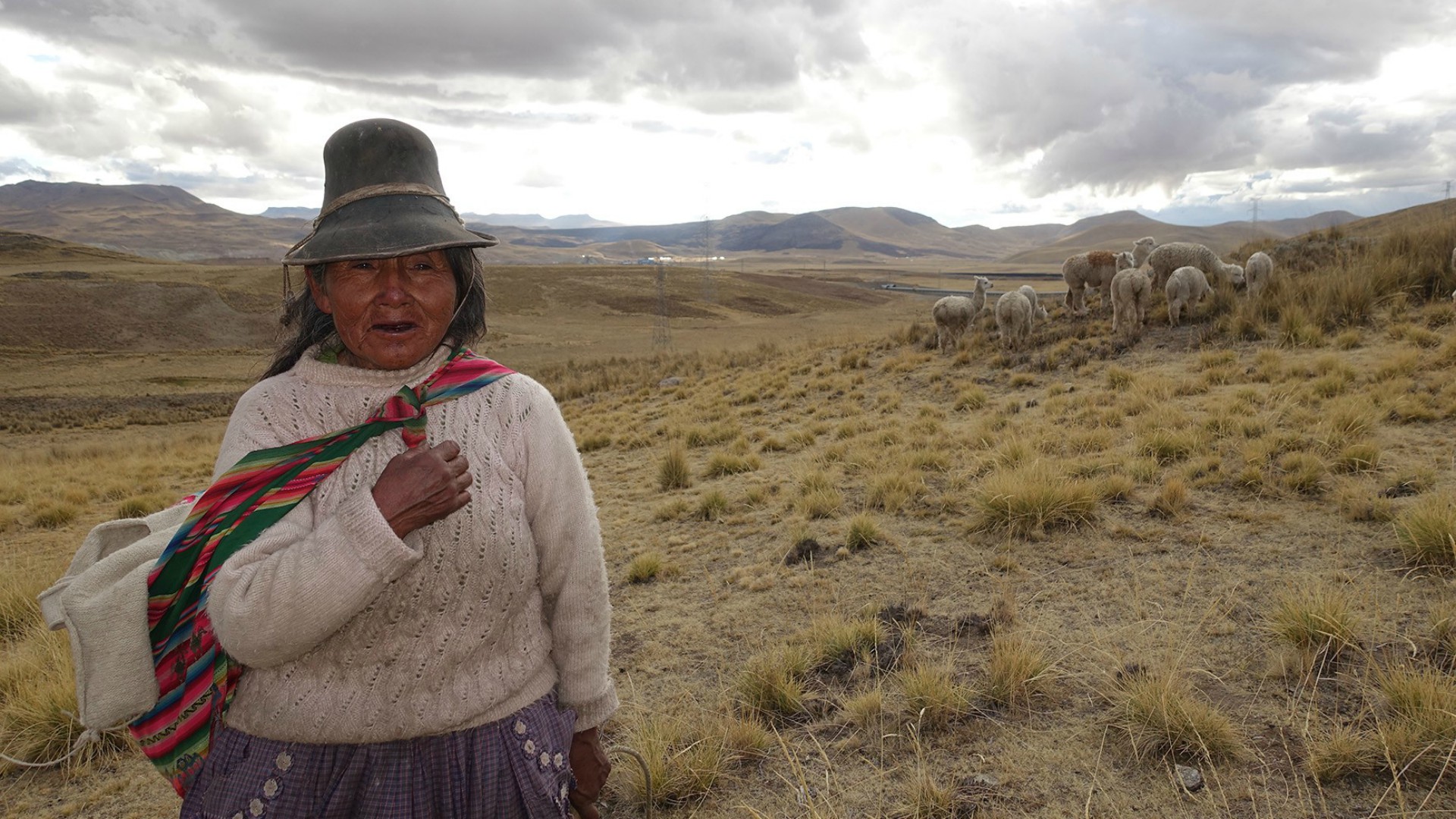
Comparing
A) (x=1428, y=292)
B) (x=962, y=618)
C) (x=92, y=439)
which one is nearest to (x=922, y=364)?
(x=1428, y=292)

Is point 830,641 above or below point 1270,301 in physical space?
below

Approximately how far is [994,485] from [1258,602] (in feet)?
6.86

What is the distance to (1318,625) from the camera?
11.6 ft

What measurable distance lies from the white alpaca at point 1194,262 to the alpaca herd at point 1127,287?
0.04 ft

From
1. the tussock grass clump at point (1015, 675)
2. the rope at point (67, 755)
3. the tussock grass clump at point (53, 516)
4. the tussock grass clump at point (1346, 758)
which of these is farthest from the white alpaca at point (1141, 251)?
the tussock grass clump at point (53, 516)

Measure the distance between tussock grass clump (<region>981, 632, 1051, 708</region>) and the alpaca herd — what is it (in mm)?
10488

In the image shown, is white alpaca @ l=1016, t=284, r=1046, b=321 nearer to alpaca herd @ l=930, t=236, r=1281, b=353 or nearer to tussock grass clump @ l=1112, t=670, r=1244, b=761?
alpaca herd @ l=930, t=236, r=1281, b=353

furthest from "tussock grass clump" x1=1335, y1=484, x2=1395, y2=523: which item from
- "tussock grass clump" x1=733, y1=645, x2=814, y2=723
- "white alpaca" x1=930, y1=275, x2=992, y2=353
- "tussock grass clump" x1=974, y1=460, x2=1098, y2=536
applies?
"white alpaca" x1=930, y1=275, x2=992, y2=353

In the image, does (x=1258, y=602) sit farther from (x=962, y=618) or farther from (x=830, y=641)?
(x=830, y=641)

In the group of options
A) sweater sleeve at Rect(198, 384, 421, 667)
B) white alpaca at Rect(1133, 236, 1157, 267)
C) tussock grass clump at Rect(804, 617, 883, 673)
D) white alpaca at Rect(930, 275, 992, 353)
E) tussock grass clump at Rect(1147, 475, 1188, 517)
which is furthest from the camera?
white alpaca at Rect(1133, 236, 1157, 267)

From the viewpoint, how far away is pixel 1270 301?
1186 centimetres

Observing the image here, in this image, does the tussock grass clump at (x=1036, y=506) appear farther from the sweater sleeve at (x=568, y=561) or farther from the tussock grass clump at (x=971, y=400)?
the tussock grass clump at (x=971, y=400)

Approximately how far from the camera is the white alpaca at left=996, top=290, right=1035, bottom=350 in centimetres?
1385

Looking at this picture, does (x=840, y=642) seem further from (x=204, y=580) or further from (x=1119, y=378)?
(x=1119, y=378)
